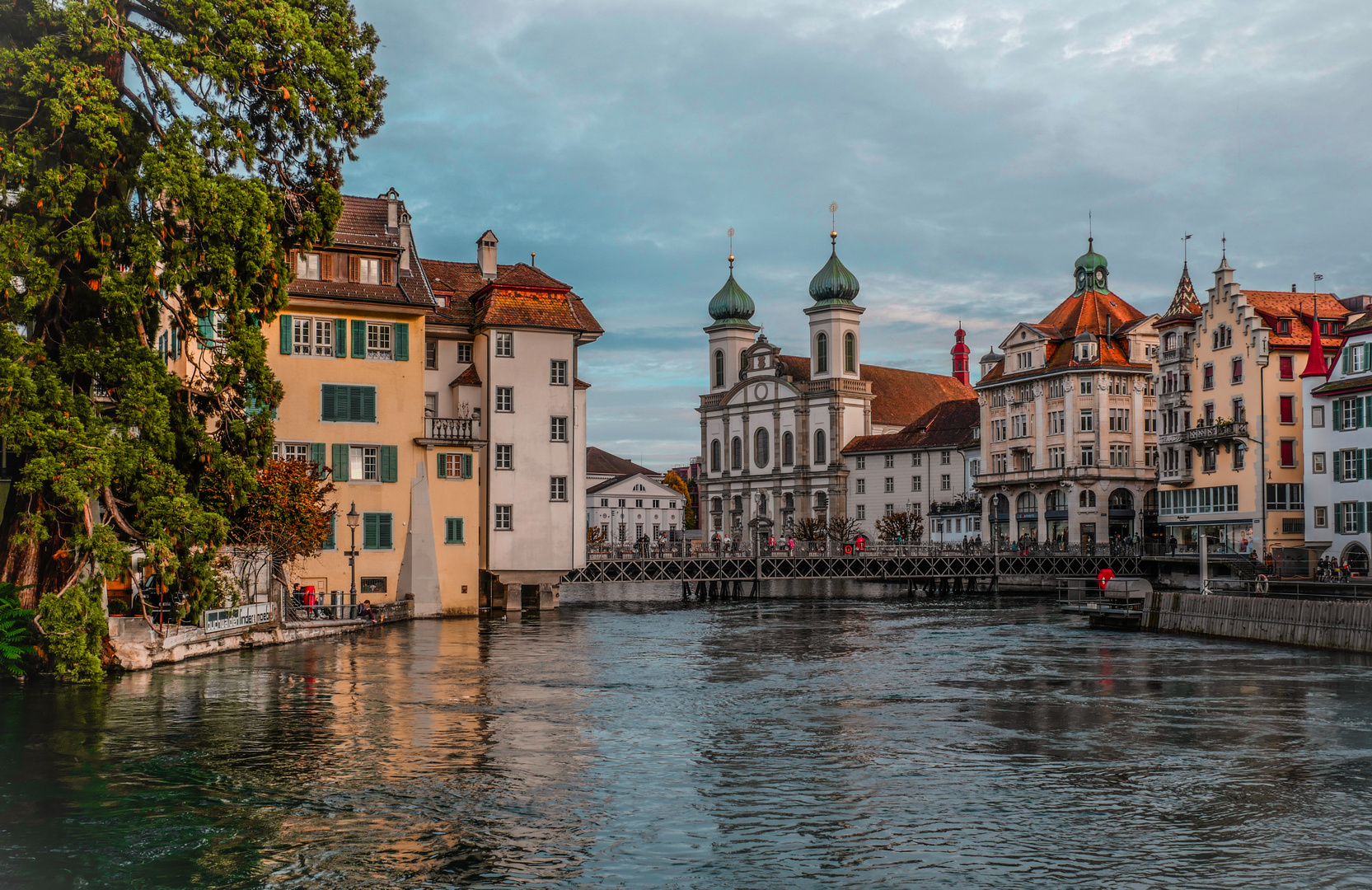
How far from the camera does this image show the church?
128m

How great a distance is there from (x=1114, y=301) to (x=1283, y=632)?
6422 centimetres

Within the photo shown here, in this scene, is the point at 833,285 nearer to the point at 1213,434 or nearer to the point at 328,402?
the point at 1213,434

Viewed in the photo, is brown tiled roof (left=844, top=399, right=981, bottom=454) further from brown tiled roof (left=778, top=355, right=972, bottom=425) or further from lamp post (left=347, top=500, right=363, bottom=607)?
lamp post (left=347, top=500, right=363, bottom=607)

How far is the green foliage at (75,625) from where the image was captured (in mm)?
26031

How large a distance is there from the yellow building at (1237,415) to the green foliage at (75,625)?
56786 millimetres

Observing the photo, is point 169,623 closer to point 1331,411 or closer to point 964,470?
point 1331,411

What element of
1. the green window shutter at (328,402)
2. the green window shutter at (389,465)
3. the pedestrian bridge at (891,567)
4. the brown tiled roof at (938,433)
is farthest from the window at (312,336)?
the brown tiled roof at (938,433)

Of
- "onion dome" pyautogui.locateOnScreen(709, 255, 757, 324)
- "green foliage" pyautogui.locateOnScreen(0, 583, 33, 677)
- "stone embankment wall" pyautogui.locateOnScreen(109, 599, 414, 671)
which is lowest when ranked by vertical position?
"stone embankment wall" pyautogui.locateOnScreen(109, 599, 414, 671)

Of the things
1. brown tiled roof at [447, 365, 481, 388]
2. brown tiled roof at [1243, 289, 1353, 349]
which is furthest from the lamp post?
brown tiled roof at [1243, 289, 1353, 349]

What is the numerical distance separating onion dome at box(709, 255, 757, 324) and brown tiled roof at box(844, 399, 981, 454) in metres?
22.8

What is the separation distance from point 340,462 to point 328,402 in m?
2.33

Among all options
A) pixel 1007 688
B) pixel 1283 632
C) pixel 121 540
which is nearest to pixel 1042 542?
pixel 1283 632

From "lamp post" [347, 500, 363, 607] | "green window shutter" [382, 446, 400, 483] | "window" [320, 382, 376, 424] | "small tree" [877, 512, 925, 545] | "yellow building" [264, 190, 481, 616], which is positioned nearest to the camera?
"lamp post" [347, 500, 363, 607]

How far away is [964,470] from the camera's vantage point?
375ft
